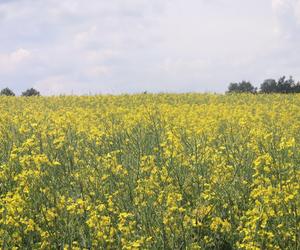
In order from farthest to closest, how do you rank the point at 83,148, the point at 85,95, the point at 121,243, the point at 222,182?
the point at 85,95 < the point at 83,148 < the point at 222,182 < the point at 121,243

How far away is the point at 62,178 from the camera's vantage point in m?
6.81

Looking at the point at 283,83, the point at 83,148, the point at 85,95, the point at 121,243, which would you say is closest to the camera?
the point at 121,243

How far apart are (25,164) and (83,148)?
2.25 meters

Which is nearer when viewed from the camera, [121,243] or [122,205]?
[121,243]

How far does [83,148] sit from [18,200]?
2865 mm

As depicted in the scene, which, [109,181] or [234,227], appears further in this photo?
[109,181]

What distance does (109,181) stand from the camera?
6555 mm

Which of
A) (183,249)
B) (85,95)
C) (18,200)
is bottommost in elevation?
(183,249)

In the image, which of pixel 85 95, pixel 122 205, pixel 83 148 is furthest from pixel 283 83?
pixel 122 205

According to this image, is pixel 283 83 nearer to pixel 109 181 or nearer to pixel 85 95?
pixel 85 95

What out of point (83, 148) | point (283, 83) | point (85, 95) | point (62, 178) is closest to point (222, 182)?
point (62, 178)

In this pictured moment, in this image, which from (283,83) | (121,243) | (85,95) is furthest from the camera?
(283,83)

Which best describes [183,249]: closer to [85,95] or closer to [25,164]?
[25,164]

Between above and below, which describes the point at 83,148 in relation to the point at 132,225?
above
